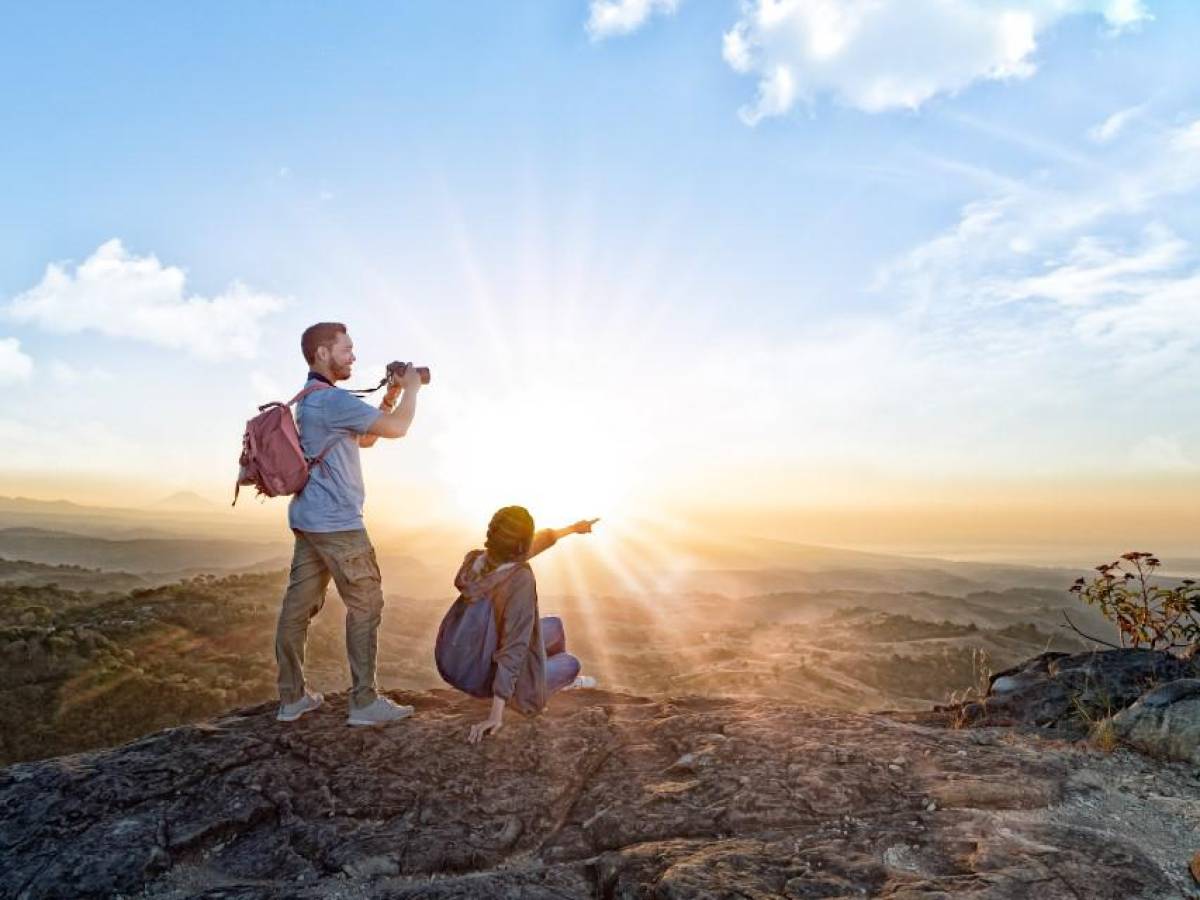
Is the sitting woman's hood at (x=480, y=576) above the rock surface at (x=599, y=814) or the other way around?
above

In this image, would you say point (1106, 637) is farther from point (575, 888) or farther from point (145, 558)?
point (145, 558)

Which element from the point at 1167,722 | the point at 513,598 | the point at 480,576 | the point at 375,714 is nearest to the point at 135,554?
the point at 375,714

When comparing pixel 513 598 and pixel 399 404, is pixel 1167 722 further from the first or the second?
pixel 399 404

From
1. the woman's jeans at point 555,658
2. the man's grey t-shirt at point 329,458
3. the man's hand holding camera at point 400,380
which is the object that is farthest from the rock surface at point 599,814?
the man's hand holding camera at point 400,380

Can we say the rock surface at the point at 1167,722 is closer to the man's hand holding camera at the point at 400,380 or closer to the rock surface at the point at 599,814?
the rock surface at the point at 599,814

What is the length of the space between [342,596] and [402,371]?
1437 millimetres

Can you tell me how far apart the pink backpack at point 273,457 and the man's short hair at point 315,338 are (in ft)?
1.26

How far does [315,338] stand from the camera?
14.8ft

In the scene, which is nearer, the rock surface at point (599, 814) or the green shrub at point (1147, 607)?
the rock surface at point (599, 814)

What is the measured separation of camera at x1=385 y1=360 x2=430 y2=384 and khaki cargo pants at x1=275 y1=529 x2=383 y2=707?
101 centimetres

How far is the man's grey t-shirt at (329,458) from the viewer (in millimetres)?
4324

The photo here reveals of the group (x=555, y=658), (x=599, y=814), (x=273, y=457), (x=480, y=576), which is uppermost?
(x=273, y=457)

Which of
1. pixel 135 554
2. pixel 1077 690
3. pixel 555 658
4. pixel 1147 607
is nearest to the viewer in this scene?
pixel 555 658

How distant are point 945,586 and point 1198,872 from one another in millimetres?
35468
